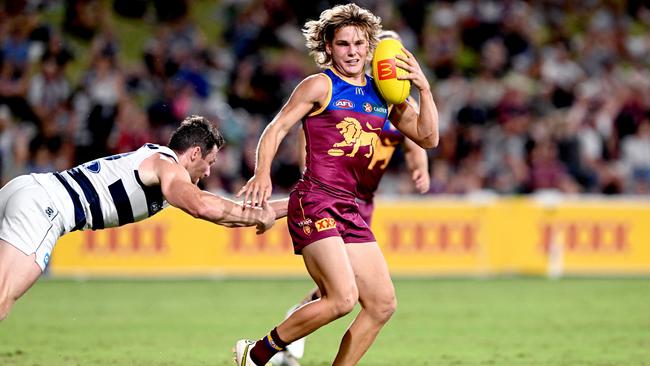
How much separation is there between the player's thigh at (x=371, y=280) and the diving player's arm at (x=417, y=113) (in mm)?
928

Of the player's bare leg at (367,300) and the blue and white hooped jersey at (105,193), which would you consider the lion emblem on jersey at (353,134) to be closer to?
the player's bare leg at (367,300)

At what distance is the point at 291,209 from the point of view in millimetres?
7086

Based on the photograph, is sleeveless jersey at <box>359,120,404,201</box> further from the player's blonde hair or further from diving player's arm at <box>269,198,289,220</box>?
the player's blonde hair

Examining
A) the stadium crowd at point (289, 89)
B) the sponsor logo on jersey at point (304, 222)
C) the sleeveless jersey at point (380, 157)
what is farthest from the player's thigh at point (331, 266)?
the stadium crowd at point (289, 89)

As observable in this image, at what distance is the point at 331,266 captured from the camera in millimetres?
6758

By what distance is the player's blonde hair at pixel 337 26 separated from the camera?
712 centimetres

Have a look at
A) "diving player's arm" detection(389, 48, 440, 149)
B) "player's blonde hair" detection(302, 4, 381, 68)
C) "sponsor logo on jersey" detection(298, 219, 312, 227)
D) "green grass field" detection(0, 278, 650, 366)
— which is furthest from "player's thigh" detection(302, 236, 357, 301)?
"green grass field" detection(0, 278, 650, 366)

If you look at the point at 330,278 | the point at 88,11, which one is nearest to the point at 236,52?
the point at 88,11

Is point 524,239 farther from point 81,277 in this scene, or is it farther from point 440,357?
point 440,357

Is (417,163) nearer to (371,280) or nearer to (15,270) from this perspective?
(371,280)

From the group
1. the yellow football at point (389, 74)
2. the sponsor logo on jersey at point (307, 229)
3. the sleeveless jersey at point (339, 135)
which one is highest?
the yellow football at point (389, 74)

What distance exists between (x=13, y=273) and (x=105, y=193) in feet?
2.53

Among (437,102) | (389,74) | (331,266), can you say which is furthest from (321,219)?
(437,102)

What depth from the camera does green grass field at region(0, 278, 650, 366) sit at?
8.66 m
